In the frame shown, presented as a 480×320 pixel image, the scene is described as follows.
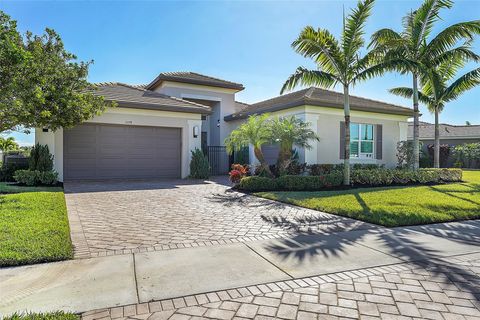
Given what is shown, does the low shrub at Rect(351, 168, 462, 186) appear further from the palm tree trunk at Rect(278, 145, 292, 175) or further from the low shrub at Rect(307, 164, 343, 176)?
the palm tree trunk at Rect(278, 145, 292, 175)

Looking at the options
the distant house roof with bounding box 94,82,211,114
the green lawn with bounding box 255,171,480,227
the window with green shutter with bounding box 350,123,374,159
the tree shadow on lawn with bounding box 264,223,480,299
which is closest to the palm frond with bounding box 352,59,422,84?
the green lawn with bounding box 255,171,480,227

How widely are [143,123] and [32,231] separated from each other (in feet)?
33.5

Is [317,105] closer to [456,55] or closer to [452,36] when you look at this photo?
[452,36]

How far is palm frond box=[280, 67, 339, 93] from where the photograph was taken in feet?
41.6

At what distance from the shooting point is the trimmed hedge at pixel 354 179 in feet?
40.7

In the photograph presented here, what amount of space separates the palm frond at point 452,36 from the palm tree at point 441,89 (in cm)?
91

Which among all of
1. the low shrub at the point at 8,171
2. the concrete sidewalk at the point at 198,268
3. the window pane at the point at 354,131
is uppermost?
the window pane at the point at 354,131

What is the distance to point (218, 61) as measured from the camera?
642 inches

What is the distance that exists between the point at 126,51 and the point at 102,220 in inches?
371

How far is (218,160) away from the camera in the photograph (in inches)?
808

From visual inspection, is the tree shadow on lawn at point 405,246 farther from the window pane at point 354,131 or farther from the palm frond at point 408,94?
the palm frond at point 408,94

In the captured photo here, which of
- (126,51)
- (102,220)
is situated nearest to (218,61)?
(126,51)

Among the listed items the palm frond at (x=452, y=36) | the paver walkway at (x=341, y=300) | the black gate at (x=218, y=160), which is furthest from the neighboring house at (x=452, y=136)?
the paver walkway at (x=341, y=300)

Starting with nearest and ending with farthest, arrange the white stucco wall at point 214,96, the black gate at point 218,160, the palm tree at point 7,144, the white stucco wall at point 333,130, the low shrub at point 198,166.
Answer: the white stucco wall at point 333,130 < the low shrub at point 198,166 < the black gate at point 218,160 < the white stucco wall at point 214,96 < the palm tree at point 7,144
